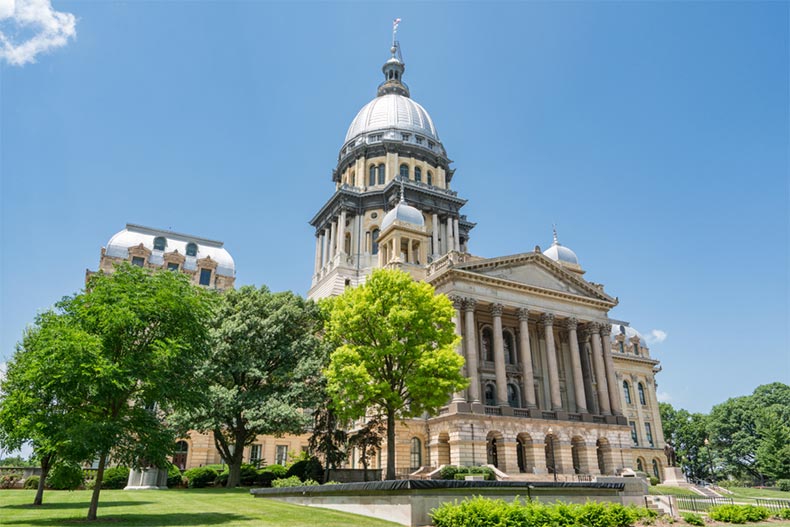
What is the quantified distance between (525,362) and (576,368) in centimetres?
649

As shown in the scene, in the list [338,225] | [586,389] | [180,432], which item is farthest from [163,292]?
[338,225]

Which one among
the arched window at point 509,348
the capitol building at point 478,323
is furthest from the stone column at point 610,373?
the arched window at point 509,348

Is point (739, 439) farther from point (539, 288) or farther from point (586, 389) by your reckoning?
point (539, 288)

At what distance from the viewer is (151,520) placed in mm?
18203

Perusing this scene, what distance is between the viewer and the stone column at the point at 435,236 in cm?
7048

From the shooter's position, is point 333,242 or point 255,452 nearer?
point 255,452

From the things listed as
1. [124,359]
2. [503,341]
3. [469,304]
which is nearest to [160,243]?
[469,304]

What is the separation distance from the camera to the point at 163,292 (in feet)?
68.0

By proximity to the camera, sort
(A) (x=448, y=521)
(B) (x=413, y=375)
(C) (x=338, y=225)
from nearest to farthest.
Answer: (A) (x=448, y=521), (B) (x=413, y=375), (C) (x=338, y=225)

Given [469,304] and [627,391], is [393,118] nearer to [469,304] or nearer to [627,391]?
[469,304]

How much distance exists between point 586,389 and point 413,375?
1142 inches

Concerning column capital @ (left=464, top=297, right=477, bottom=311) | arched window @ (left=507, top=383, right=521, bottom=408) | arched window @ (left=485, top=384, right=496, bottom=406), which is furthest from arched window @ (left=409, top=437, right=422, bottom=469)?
column capital @ (left=464, top=297, right=477, bottom=311)

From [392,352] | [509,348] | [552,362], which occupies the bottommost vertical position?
[392,352]

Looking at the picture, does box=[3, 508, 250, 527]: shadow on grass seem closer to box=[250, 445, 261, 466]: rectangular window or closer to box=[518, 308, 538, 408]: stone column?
box=[518, 308, 538, 408]: stone column
